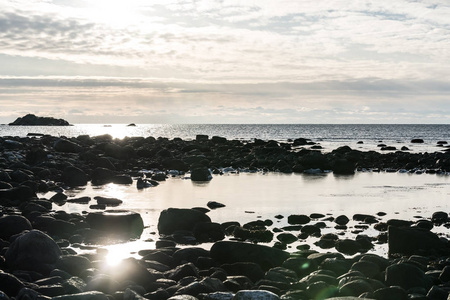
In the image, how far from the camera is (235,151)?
152ft

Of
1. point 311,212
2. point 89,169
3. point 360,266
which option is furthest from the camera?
point 89,169

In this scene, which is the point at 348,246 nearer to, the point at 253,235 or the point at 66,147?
→ the point at 253,235

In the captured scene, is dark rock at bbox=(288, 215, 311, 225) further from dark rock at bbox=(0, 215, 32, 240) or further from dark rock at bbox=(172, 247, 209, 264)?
dark rock at bbox=(0, 215, 32, 240)

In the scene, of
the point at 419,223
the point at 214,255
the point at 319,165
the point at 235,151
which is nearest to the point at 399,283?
the point at 214,255

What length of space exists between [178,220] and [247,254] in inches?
154

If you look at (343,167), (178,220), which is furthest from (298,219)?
(343,167)

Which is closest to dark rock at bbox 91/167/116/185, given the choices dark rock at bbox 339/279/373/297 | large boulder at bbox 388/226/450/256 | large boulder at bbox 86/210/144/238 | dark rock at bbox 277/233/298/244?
large boulder at bbox 86/210/144/238

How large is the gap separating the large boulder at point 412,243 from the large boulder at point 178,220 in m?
5.18

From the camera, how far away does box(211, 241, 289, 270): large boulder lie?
10.8 meters

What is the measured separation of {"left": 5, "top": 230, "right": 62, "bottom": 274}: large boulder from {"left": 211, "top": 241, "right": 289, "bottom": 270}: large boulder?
3380mm

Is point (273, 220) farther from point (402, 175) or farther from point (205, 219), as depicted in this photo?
point (402, 175)

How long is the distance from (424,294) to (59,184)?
1996 centimetres

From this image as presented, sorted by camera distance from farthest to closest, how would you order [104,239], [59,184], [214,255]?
[59,184], [104,239], [214,255]

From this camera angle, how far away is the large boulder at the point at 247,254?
10773 mm
